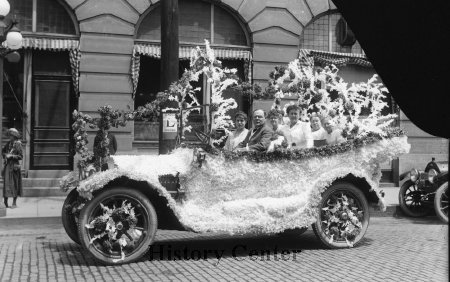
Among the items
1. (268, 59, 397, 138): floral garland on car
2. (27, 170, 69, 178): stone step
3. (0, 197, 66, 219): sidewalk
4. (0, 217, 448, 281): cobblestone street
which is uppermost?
(268, 59, 397, 138): floral garland on car

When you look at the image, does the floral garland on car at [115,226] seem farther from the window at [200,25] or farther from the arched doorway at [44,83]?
the window at [200,25]

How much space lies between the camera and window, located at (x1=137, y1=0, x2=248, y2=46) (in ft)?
53.0

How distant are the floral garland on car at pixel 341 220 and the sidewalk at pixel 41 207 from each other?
4302mm

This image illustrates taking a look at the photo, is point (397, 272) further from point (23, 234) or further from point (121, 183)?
point (23, 234)

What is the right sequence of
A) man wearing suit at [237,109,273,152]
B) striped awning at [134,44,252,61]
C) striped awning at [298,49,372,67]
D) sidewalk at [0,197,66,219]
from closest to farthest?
man wearing suit at [237,109,273,152]
sidewalk at [0,197,66,219]
striped awning at [134,44,252,61]
striped awning at [298,49,372,67]

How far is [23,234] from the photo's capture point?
379 inches

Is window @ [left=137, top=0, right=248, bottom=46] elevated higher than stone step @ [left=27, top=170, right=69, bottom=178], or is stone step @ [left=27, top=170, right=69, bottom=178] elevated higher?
window @ [left=137, top=0, right=248, bottom=46]

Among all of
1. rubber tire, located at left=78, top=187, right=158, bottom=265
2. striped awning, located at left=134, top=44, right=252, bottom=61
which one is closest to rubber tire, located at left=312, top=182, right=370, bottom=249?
rubber tire, located at left=78, top=187, right=158, bottom=265

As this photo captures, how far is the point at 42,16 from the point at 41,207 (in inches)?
224

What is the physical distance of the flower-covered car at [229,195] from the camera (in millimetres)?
6969

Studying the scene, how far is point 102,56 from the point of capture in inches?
605

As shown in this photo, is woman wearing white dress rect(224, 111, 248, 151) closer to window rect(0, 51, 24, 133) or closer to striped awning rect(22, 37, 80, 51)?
striped awning rect(22, 37, 80, 51)

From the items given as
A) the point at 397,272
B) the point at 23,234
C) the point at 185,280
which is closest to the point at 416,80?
the point at 185,280

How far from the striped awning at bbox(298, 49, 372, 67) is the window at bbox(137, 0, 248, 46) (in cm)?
187
